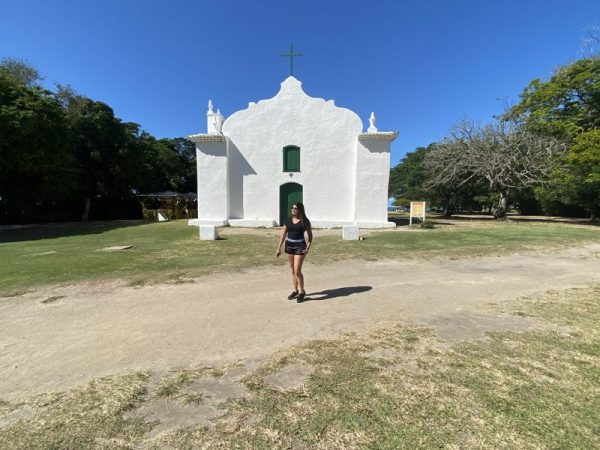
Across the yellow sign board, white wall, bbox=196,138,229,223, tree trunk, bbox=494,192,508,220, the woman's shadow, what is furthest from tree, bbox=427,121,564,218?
the woman's shadow

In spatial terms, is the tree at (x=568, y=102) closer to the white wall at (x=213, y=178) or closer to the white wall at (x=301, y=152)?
the white wall at (x=301, y=152)

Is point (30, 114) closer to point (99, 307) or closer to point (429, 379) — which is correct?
point (99, 307)

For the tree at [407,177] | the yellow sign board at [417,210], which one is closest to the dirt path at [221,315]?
the yellow sign board at [417,210]

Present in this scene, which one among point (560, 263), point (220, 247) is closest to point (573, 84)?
point (560, 263)

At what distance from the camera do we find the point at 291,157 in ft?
61.4

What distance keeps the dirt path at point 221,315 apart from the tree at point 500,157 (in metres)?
19.0

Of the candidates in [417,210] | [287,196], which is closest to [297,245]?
[287,196]

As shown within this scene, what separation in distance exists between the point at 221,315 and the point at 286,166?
1476cm

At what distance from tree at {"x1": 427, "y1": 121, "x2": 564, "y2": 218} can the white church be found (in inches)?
448

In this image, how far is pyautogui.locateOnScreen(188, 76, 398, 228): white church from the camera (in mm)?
18359

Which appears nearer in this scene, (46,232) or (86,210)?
(46,232)

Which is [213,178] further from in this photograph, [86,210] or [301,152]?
[86,210]

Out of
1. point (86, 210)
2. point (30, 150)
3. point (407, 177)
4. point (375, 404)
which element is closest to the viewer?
point (375, 404)

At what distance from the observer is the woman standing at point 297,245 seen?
5.50 meters
